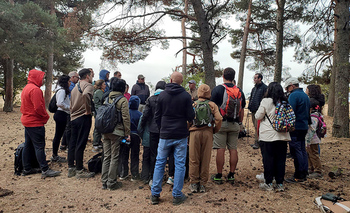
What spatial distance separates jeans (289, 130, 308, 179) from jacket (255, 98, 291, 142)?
25.5 inches

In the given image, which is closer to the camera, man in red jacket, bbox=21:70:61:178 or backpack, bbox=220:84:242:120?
backpack, bbox=220:84:242:120

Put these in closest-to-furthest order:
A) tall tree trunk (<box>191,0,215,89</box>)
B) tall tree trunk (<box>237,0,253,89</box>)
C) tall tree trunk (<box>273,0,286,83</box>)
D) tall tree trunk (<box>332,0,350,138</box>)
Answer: tall tree trunk (<box>191,0,215,89</box>) < tall tree trunk (<box>332,0,350,138</box>) < tall tree trunk (<box>273,0,286,83</box>) < tall tree trunk (<box>237,0,253,89</box>)

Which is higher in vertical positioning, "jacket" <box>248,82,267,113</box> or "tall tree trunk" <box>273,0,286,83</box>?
"tall tree trunk" <box>273,0,286,83</box>

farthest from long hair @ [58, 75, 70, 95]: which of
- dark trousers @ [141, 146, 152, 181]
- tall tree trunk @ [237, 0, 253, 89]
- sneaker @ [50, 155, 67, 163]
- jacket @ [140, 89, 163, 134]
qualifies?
tall tree trunk @ [237, 0, 253, 89]

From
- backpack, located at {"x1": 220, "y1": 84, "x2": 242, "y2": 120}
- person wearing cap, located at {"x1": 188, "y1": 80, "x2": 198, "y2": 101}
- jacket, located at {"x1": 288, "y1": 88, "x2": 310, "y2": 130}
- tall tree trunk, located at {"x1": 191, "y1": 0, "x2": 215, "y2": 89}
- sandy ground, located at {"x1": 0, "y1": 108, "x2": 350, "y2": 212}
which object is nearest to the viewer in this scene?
sandy ground, located at {"x1": 0, "y1": 108, "x2": 350, "y2": 212}

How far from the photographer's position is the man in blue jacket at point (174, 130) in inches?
155

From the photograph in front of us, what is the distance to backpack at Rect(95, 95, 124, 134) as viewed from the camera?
14.3ft

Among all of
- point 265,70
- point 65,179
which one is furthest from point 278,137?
point 265,70

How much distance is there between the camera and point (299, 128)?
486 cm

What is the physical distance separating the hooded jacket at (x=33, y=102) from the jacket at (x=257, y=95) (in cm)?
503

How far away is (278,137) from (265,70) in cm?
1358

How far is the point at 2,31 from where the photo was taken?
41.8ft

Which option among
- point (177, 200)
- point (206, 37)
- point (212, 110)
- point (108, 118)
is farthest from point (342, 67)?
point (108, 118)

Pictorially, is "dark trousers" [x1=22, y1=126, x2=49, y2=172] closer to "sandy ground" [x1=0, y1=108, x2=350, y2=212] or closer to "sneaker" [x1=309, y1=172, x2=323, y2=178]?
"sandy ground" [x1=0, y1=108, x2=350, y2=212]
